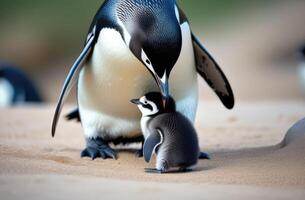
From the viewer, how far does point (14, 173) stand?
396cm

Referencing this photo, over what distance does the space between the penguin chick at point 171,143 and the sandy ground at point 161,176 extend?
11cm

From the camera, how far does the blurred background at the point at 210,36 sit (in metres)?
21.0

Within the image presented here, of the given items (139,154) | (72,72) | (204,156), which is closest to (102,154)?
(139,154)

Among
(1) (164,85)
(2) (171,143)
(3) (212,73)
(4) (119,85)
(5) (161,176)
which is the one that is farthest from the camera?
(3) (212,73)

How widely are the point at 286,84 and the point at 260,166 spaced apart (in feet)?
44.8

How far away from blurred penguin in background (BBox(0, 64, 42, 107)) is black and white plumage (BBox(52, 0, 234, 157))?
33.0 feet

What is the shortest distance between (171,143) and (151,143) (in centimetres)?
13

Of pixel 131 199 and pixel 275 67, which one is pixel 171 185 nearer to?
pixel 131 199

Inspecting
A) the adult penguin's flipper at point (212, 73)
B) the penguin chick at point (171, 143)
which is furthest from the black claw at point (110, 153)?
the adult penguin's flipper at point (212, 73)

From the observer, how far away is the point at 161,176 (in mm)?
4223

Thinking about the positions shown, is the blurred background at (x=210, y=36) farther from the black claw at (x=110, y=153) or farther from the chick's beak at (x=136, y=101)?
the chick's beak at (x=136, y=101)

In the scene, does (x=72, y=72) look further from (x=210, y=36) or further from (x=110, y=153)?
(x=210, y=36)

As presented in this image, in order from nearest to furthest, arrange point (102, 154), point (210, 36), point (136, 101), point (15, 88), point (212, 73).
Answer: point (136, 101) < point (102, 154) < point (212, 73) < point (15, 88) < point (210, 36)

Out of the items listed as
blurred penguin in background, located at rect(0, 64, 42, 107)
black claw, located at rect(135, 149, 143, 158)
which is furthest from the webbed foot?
blurred penguin in background, located at rect(0, 64, 42, 107)
